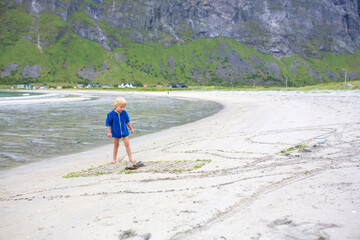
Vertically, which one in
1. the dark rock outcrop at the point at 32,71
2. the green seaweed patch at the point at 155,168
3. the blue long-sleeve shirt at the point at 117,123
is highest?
the dark rock outcrop at the point at 32,71

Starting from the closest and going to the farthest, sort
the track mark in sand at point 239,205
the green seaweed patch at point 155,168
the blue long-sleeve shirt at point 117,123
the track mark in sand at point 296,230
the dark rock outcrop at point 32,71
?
the track mark in sand at point 296,230 < the track mark in sand at point 239,205 < the green seaweed patch at point 155,168 < the blue long-sleeve shirt at point 117,123 < the dark rock outcrop at point 32,71

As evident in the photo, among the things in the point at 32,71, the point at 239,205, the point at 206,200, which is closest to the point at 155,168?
the point at 206,200

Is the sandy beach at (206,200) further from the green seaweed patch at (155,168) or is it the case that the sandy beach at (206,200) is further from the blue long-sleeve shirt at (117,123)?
the blue long-sleeve shirt at (117,123)

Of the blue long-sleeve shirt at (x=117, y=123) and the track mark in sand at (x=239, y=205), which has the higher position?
the blue long-sleeve shirt at (x=117, y=123)

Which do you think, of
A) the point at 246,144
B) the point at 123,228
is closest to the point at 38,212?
the point at 123,228

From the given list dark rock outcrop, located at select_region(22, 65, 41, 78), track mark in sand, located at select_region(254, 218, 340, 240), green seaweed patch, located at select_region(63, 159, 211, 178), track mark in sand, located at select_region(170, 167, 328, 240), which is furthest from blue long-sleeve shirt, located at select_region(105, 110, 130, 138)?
dark rock outcrop, located at select_region(22, 65, 41, 78)

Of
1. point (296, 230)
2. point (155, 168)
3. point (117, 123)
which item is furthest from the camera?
point (117, 123)

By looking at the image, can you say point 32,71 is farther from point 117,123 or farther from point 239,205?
point 239,205

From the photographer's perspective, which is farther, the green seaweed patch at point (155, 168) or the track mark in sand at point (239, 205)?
the green seaweed patch at point (155, 168)

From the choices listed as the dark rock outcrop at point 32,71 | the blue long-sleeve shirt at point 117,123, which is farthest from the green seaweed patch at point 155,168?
the dark rock outcrop at point 32,71

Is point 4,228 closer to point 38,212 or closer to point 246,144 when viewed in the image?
point 38,212

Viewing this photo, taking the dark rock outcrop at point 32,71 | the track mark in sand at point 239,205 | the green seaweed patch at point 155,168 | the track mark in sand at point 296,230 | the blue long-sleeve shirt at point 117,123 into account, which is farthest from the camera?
the dark rock outcrop at point 32,71

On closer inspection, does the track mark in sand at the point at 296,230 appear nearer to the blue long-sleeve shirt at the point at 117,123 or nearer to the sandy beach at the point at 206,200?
the sandy beach at the point at 206,200

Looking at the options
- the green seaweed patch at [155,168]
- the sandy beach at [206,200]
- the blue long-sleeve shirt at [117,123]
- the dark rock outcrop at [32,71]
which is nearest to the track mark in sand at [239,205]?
the sandy beach at [206,200]
